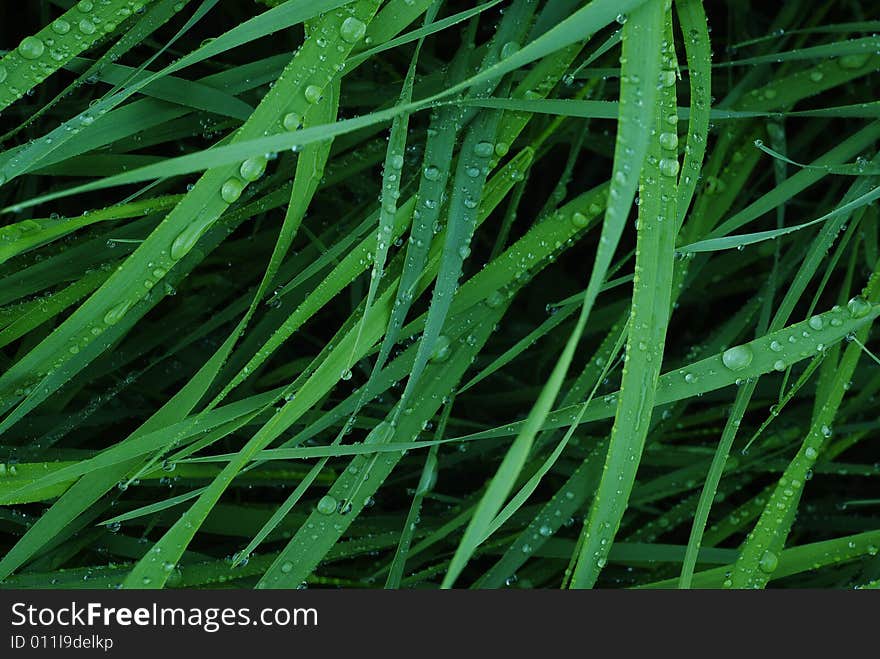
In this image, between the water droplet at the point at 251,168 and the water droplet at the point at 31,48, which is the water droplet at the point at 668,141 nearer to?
the water droplet at the point at 251,168

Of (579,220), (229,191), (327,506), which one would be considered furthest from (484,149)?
(327,506)

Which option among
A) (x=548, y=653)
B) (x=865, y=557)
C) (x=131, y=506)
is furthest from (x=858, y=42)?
(x=131, y=506)

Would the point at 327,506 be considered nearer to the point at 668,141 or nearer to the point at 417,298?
the point at 417,298

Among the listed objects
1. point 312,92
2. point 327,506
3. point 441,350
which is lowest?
point 327,506

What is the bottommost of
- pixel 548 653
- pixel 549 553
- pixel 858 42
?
pixel 548 653

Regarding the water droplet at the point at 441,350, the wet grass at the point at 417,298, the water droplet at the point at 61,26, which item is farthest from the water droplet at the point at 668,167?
the water droplet at the point at 61,26

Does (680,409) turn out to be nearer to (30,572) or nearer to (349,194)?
(349,194)
